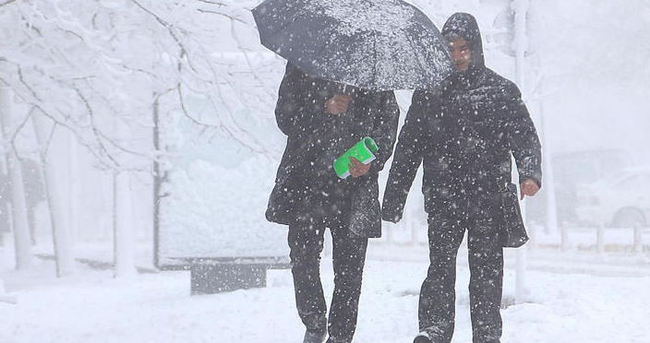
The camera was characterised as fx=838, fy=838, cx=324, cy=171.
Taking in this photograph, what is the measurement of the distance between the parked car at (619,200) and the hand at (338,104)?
61.4 feet

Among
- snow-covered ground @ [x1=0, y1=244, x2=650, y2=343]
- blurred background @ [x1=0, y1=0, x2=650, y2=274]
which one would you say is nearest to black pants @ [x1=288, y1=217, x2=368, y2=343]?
snow-covered ground @ [x1=0, y1=244, x2=650, y2=343]

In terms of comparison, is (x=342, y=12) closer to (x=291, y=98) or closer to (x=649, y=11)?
(x=291, y=98)

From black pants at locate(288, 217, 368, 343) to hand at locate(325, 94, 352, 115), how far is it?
56cm

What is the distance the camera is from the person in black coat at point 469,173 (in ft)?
14.8

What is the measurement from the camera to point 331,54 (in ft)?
13.2

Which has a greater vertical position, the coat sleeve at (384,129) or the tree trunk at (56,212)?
the coat sleeve at (384,129)

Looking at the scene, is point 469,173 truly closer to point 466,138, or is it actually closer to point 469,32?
point 466,138

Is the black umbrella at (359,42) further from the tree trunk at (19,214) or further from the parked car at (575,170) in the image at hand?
the parked car at (575,170)

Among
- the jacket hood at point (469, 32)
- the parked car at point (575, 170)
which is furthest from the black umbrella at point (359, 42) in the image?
the parked car at point (575, 170)

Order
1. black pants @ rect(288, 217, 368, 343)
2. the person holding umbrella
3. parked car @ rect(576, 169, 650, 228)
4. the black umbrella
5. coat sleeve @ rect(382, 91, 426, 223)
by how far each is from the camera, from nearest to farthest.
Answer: the black umbrella, the person holding umbrella, black pants @ rect(288, 217, 368, 343), coat sleeve @ rect(382, 91, 426, 223), parked car @ rect(576, 169, 650, 228)

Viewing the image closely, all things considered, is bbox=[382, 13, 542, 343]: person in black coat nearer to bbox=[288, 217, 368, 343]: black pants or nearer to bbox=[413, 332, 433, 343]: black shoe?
bbox=[413, 332, 433, 343]: black shoe

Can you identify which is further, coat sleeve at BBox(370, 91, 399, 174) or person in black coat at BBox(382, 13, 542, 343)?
person in black coat at BBox(382, 13, 542, 343)

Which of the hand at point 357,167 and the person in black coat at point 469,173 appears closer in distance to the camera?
the hand at point 357,167

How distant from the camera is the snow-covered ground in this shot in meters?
6.49
